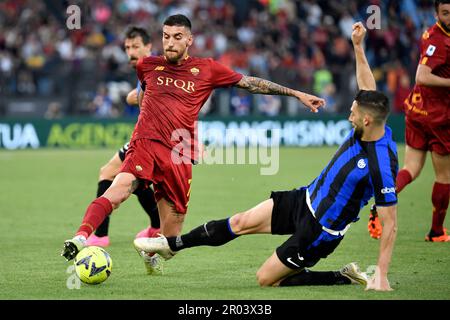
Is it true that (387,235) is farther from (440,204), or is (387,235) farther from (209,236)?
(440,204)

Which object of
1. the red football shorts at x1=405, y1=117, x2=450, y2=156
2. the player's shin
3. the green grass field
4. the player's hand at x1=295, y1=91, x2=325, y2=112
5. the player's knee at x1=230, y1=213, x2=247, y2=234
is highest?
the player's hand at x1=295, y1=91, x2=325, y2=112

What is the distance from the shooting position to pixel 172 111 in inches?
329

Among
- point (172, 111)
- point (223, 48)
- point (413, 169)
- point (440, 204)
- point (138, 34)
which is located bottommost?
point (440, 204)

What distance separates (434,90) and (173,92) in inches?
134

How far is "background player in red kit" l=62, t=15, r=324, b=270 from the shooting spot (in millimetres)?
8180

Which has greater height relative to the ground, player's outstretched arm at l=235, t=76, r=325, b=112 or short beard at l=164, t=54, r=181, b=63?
short beard at l=164, t=54, r=181, b=63

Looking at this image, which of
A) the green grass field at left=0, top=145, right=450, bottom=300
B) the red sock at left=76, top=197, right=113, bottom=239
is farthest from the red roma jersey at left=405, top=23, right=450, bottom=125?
the red sock at left=76, top=197, right=113, bottom=239

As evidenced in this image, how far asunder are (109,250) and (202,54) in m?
17.3

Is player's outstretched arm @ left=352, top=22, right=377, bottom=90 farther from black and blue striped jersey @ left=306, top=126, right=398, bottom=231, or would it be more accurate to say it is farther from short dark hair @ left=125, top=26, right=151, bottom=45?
short dark hair @ left=125, top=26, right=151, bottom=45

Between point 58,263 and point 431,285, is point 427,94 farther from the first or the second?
point 58,263

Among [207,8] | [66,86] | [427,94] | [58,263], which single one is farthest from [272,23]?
[58,263]

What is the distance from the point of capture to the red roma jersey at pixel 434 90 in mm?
9977

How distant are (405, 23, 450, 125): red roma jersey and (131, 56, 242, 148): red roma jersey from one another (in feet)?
8.53

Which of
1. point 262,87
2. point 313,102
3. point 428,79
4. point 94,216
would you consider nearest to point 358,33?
point 313,102
